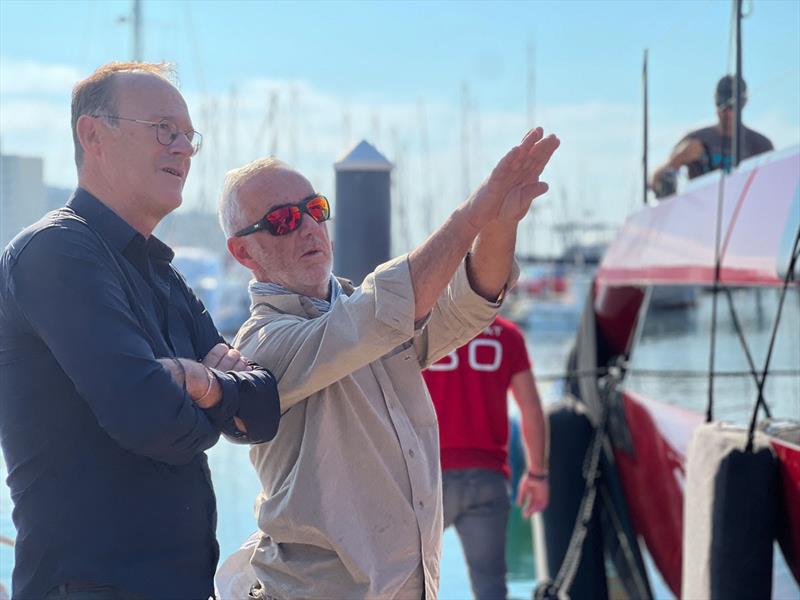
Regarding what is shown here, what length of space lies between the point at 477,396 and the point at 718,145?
201 centimetres

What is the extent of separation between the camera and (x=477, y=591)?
4121 millimetres

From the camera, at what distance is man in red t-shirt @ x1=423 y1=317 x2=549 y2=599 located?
4121mm

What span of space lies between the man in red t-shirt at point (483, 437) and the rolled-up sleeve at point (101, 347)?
260cm

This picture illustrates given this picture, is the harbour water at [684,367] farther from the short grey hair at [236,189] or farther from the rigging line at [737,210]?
the short grey hair at [236,189]

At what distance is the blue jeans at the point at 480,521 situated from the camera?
4.10 m

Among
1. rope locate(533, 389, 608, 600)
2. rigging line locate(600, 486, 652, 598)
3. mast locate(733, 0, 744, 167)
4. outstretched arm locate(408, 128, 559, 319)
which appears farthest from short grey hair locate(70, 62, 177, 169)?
rigging line locate(600, 486, 652, 598)

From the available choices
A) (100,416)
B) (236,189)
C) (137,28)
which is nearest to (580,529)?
(137,28)

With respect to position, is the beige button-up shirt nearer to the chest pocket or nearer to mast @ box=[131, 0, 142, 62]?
the chest pocket

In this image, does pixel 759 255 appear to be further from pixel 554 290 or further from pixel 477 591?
pixel 554 290

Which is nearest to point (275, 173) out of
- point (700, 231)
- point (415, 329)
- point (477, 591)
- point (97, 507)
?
point (415, 329)

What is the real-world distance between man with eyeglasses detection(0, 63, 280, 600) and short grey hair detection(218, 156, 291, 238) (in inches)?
16.3

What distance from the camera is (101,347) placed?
1.59m

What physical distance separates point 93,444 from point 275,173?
2.62ft

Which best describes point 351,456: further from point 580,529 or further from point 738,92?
point 580,529
